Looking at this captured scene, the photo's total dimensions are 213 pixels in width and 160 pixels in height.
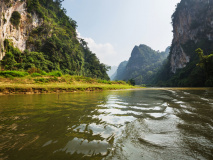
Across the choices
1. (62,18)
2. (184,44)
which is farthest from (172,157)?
(184,44)

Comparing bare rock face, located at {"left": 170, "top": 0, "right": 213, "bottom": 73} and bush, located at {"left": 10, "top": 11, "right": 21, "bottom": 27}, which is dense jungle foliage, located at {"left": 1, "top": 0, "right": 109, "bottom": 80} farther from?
bare rock face, located at {"left": 170, "top": 0, "right": 213, "bottom": 73}

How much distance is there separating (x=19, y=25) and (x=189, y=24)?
9551 centimetres

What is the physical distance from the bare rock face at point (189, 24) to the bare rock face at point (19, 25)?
3429 inches

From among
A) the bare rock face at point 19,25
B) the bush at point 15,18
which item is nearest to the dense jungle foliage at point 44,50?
the bush at point 15,18

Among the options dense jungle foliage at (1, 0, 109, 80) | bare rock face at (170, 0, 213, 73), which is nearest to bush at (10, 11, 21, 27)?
dense jungle foliage at (1, 0, 109, 80)

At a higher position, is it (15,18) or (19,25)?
(15,18)

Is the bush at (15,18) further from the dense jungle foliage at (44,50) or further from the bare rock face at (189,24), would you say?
the bare rock face at (189,24)

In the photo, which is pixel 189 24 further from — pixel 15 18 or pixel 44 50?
pixel 15 18

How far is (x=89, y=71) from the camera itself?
222 feet

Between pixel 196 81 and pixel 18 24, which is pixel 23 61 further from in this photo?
pixel 196 81

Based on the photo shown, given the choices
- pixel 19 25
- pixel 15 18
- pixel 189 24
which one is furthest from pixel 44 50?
pixel 189 24

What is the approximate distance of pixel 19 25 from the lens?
33531 mm

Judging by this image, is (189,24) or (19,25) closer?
(19,25)

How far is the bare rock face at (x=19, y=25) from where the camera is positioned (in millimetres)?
27344
